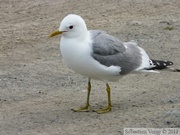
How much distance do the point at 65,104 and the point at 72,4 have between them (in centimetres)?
445

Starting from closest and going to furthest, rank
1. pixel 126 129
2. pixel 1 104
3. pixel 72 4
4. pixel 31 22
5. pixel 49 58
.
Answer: pixel 126 129 → pixel 1 104 → pixel 49 58 → pixel 31 22 → pixel 72 4

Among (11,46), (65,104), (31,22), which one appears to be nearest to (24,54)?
(11,46)

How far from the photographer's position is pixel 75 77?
831cm

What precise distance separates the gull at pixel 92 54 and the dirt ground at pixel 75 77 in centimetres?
40

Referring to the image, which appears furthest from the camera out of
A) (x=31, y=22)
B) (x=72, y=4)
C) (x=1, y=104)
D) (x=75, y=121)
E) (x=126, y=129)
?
(x=72, y=4)

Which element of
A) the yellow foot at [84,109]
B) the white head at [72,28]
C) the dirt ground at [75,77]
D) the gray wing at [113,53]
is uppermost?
the white head at [72,28]

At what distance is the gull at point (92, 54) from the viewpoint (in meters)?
6.73

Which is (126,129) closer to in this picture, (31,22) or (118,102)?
(118,102)

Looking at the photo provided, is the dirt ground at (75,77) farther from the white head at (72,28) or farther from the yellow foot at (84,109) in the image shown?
the white head at (72,28)

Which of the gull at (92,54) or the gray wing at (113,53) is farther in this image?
the gray wing at (113,53)

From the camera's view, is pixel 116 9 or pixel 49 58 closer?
pixel 49 58

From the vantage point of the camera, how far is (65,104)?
24.1ft

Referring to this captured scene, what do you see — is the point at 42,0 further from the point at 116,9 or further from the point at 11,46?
the point at 11,46

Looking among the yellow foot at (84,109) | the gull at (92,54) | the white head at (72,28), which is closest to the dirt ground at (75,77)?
the yellow foot at (84,109)
